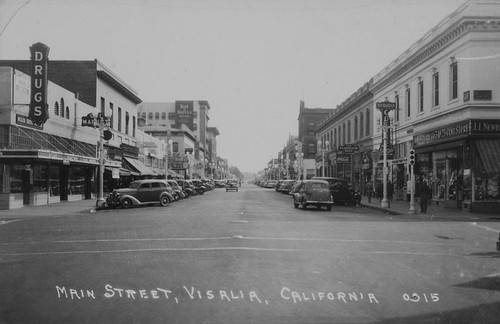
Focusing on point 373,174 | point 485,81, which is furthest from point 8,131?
point 373,174

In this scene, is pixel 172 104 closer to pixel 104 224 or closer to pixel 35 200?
pixel 35 200

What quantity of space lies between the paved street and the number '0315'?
17 millimetres

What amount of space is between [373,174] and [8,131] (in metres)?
32.4

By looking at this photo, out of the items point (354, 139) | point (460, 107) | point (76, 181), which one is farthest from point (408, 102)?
point (76, 181)

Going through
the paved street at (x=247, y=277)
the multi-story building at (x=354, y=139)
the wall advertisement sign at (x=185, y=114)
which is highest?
the wall advertisement sign at (x=185, y=114)

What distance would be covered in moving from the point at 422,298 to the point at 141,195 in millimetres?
25420

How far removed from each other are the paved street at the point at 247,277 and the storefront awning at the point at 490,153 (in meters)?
11.7

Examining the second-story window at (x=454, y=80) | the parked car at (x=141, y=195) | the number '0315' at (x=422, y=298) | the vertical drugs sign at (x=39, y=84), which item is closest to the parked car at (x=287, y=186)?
the parked car at (x=141, y=195)

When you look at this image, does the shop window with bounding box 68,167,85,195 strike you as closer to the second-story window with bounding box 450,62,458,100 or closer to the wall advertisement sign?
the second-story window with bounding box 450,62,458,100

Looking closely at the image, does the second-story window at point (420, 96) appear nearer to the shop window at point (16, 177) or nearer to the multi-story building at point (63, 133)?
the multi-story building at point (63, 133)

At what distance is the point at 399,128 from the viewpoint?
41531 millimetres

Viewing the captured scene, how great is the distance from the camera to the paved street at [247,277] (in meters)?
6.69

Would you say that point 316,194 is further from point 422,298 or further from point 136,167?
point 136,167

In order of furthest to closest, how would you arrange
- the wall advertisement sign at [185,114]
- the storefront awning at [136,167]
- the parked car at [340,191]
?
the wall advertisement sign at [185,114] → the storefront awning at [136,167] → the parked car at [340,191]
